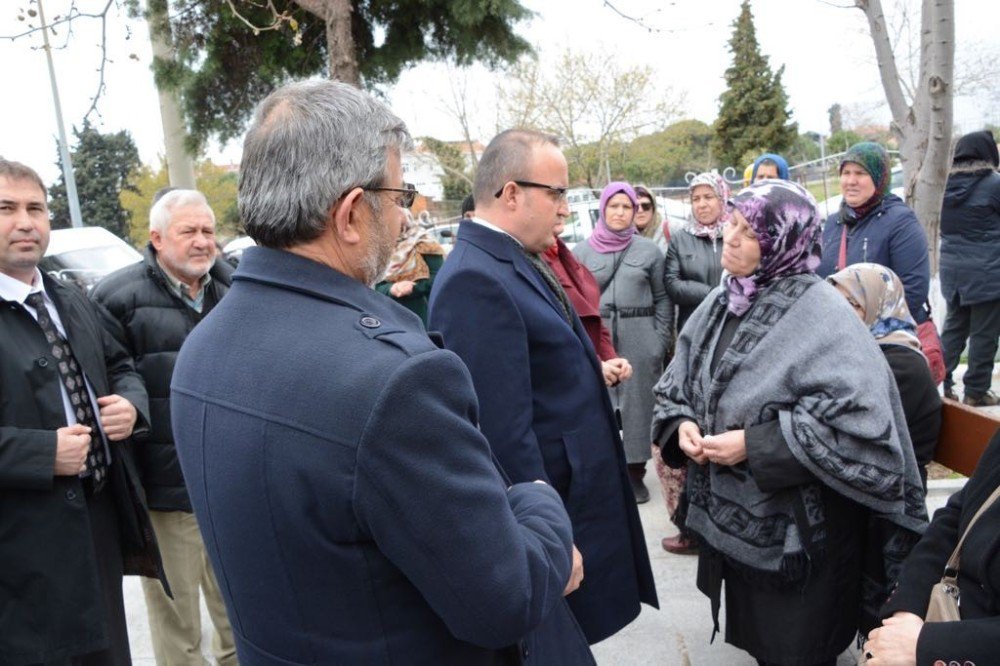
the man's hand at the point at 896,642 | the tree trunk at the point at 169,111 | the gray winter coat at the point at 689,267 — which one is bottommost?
the man's hand at the point at 896,642

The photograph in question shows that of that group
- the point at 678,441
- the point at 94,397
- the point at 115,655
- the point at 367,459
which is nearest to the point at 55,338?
the point at 94,397

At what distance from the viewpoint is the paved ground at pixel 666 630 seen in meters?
3.31

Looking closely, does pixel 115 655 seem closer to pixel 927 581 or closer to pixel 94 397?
pixel 94 397

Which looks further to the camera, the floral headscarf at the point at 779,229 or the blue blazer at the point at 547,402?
the floral headscarf at the point at 779,229

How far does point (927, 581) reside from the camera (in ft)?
6.64

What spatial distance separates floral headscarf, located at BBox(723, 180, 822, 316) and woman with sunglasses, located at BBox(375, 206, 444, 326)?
9.18ft

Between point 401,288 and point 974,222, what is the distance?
15.8 ft

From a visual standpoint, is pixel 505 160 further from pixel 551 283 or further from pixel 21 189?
pixel 21 189

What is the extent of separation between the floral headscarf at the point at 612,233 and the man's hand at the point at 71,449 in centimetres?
334

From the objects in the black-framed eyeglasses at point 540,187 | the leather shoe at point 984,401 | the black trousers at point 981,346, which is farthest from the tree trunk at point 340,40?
the leather shoe at point 984,401

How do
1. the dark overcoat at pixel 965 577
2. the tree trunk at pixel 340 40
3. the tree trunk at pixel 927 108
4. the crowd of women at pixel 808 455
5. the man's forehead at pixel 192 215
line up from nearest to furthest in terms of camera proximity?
the dark overcoat at pixel 965 577 < the crowd of women at pixel 808 455 < the man's forehead at pixel 192 215 < the tree trunk at pixel 927 108 < the tree trunk at pixel 340 40

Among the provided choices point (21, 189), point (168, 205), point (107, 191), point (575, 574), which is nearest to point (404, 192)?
point (575, 574)

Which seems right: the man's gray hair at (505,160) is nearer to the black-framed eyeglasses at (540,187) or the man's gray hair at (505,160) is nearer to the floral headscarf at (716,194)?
the black-framed eyeglasses at (540,187)

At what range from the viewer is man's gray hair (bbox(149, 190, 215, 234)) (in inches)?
127
